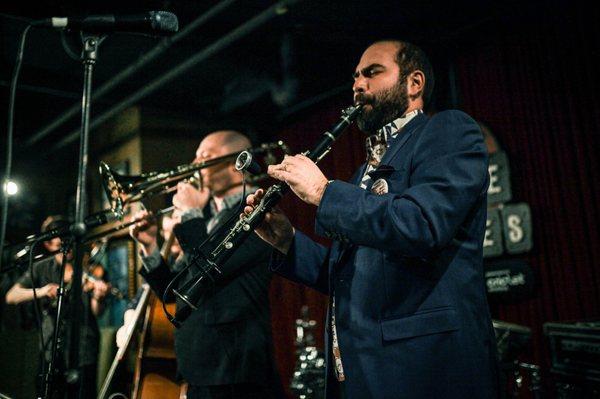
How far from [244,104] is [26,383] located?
443 cm

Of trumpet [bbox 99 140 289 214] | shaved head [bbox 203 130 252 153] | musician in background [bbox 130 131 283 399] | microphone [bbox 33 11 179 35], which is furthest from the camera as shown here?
shaved head [bbox 203 130 252 153]

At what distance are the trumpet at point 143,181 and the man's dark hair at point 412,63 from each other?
4.35 feet

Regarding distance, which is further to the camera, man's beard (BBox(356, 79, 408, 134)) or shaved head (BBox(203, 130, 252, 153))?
shaved head (BBox(203, 130, 252, 153))

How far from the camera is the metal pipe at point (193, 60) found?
466 centimetres

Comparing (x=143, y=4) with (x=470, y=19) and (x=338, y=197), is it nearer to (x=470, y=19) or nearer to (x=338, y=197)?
(x=470, y=19)

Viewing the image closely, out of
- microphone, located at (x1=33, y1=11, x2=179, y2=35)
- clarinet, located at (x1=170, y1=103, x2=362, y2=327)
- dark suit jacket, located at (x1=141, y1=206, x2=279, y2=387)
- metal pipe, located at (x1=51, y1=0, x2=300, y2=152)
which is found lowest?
dark suit jacket, located at (x1=141, y1=206, x2=279, y2=387)

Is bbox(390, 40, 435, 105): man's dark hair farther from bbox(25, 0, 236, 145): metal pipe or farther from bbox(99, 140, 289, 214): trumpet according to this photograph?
bbox(25, 0, 236, 145): metal pipe

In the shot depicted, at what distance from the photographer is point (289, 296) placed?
6.94m

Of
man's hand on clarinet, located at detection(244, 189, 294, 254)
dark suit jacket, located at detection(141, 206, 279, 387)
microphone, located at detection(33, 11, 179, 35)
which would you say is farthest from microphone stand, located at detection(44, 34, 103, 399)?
dark suit jacket, located at detection(141, 206, 279, 387)

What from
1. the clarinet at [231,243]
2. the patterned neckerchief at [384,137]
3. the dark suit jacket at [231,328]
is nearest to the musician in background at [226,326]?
the dark suit jacket at [231,328]

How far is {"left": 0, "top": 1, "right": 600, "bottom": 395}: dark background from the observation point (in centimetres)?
425

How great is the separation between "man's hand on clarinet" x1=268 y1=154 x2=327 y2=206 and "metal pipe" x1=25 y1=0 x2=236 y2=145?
10.9 feet

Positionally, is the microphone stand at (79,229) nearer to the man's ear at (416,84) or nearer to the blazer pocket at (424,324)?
the blazer pocket at (424,324)

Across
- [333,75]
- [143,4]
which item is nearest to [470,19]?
[333,75]
